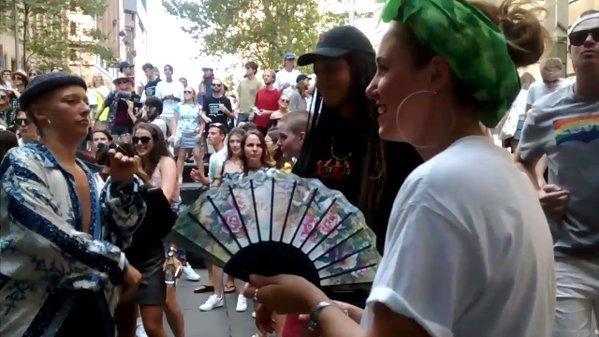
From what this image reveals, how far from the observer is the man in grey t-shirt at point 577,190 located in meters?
4.41

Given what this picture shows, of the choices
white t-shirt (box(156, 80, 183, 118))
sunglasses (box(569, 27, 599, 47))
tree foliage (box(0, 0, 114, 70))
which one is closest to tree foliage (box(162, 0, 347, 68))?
tree foliage (box(0, 0, 114, 70))

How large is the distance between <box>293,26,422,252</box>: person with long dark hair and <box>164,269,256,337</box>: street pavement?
464 centimetres

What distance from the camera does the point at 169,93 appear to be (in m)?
19.5

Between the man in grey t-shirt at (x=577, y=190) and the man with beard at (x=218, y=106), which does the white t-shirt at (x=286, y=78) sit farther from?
the man in grey t-shirt at (x=577, y=190)

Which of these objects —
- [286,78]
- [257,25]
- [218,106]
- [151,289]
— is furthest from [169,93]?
[257,25]

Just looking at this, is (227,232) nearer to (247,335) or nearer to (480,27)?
(480,27)

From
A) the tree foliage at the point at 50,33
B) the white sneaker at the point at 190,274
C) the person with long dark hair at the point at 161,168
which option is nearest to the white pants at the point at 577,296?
the person with long dark hair at the point at 161,168

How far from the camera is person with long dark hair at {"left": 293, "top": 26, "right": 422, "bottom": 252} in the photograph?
11.8 feet

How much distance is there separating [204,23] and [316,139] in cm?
4735

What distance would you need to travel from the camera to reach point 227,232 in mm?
2566

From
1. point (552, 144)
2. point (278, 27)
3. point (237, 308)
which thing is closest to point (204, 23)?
point (278, 27)

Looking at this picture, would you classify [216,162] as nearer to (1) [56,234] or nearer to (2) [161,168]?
(2) [161,168]

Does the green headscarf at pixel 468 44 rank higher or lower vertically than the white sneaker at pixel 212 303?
higher

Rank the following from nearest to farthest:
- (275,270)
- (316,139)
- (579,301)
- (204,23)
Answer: (275,270) → (316,139) → (579,301) → (204,23)
